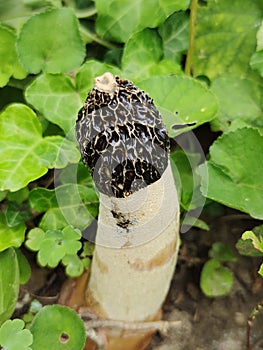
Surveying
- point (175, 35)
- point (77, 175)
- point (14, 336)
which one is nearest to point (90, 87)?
point (77, 175)

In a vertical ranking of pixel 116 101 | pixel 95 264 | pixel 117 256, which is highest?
pixel 116 101

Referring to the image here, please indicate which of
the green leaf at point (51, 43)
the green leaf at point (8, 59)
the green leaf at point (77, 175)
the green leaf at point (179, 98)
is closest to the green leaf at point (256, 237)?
the green leaf at point (179, 98)

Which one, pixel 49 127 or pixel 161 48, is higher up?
pixel 161 48

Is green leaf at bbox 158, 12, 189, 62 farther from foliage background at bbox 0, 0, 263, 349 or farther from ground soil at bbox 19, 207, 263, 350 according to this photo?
ground soil at bbox 19, 207, 263, 350

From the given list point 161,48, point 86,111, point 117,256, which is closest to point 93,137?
point 86,111

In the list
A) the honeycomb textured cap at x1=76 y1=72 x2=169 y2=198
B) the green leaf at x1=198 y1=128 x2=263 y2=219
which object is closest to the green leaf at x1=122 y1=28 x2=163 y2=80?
the green leaf at x1=198 y1=128 x2=263 y2=219

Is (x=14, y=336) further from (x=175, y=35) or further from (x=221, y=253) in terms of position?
(x=175, y=35)

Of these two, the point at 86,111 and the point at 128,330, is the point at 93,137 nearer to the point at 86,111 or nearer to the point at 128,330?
the point at 86,111
